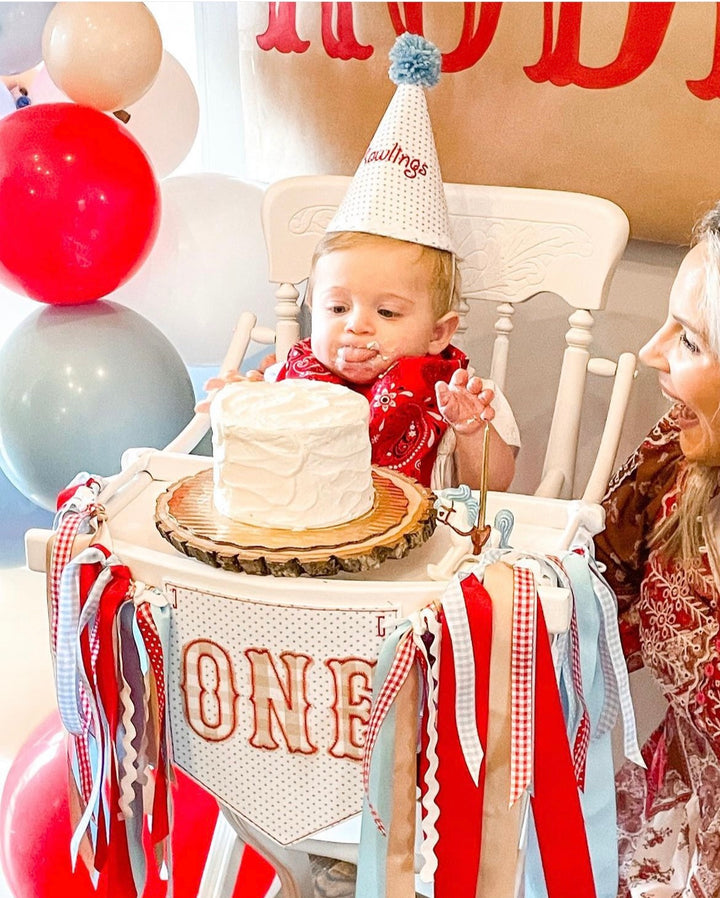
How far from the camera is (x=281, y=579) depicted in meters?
0.91

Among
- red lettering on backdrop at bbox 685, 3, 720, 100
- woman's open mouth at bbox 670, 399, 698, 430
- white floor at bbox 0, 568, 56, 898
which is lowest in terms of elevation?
white floor at bbox 0, 568, 56, 898

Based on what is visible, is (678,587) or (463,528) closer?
(463,528)

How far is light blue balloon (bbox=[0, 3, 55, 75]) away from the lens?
1.57m

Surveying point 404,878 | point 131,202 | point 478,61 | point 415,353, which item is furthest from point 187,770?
point 478,61

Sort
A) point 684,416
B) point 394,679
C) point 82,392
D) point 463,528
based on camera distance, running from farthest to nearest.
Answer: point 82,392
point 684,416
point 463,528
point 394,679

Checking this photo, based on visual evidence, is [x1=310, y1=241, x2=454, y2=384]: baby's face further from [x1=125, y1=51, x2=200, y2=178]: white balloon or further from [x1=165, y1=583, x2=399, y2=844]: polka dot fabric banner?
[x1=125, y1=51, x2=200, y2=178]: white balloon

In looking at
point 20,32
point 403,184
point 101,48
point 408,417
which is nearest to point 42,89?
point 20,32

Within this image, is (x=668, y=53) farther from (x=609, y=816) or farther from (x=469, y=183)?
(x=609, y=816)

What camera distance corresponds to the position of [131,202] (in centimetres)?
155

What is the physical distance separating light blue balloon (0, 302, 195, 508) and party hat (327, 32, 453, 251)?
0.49 meters

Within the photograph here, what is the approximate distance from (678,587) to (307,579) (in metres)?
0.48

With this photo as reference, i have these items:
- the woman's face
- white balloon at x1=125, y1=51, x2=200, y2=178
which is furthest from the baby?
white balloon at x1=125, y1=51, x2=200, y2=178

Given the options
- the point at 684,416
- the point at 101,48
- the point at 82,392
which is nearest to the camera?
the point at 684,416

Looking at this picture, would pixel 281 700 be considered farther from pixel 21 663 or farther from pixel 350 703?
pixel 21 663
